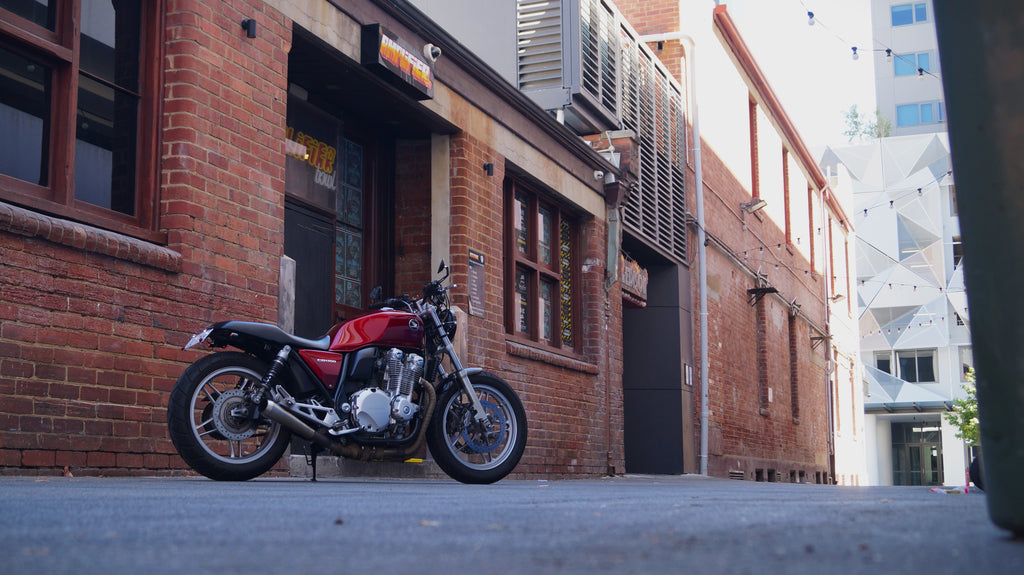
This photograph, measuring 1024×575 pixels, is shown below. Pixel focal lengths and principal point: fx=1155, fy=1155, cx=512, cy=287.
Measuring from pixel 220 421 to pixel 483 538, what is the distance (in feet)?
11.3

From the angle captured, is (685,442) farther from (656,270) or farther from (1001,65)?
(1001,65)

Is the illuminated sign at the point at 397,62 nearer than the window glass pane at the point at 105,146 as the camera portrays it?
No

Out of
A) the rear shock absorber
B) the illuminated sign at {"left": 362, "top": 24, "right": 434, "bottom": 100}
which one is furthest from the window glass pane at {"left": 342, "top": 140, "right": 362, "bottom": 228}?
the rear shock absorber

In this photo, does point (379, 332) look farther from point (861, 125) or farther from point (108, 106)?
point (861, 125)

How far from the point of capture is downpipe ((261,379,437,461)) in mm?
5812

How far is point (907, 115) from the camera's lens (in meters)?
68.6

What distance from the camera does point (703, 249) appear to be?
678 inches

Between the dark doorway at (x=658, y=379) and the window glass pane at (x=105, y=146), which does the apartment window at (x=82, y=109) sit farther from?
the dark doorway at (x=658, y=379)

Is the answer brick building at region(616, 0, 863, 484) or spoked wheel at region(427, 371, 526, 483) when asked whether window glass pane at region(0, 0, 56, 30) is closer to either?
spoked wheel at region(427, 371, 526, 483)

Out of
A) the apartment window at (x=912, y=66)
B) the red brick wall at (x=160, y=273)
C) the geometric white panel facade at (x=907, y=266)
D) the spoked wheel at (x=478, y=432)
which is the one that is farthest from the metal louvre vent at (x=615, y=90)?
the apartment window at (x=912, y=66)

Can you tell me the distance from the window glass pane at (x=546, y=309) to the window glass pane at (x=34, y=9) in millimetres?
6616

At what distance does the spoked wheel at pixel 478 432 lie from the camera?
686 centimetres

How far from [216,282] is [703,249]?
11.5m

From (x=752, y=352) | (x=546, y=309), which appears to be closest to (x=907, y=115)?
(x=752, y=352)
